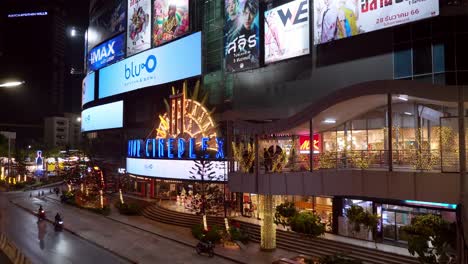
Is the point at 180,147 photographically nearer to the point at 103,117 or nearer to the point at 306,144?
the point at 306,144

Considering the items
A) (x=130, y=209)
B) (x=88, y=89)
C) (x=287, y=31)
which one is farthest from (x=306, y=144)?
(x=88, y=89)

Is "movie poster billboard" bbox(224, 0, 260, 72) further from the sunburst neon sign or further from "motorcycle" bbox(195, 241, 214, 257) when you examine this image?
"motorcycle" bbox(195, 241, 214, 257)

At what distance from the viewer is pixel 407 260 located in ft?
70.8

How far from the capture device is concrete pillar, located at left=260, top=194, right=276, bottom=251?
26016 mm

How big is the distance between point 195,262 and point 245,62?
20.7m

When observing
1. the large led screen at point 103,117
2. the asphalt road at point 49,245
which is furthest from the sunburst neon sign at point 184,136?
the large led screen at point 103,117

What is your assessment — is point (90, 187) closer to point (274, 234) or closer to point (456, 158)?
point (274, 234)

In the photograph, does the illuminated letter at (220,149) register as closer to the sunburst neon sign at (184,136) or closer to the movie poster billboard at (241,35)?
the sunburst neon sign at (184,136)

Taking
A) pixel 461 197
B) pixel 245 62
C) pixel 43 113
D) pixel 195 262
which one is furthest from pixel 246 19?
pixel 43 113

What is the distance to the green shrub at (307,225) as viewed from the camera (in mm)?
24438

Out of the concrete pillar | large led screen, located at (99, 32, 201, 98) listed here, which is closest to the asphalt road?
the concrete pillar

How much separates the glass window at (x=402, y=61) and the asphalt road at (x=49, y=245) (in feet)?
73.9

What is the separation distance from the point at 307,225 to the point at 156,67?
105 feet

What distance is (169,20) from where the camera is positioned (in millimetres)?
48750
